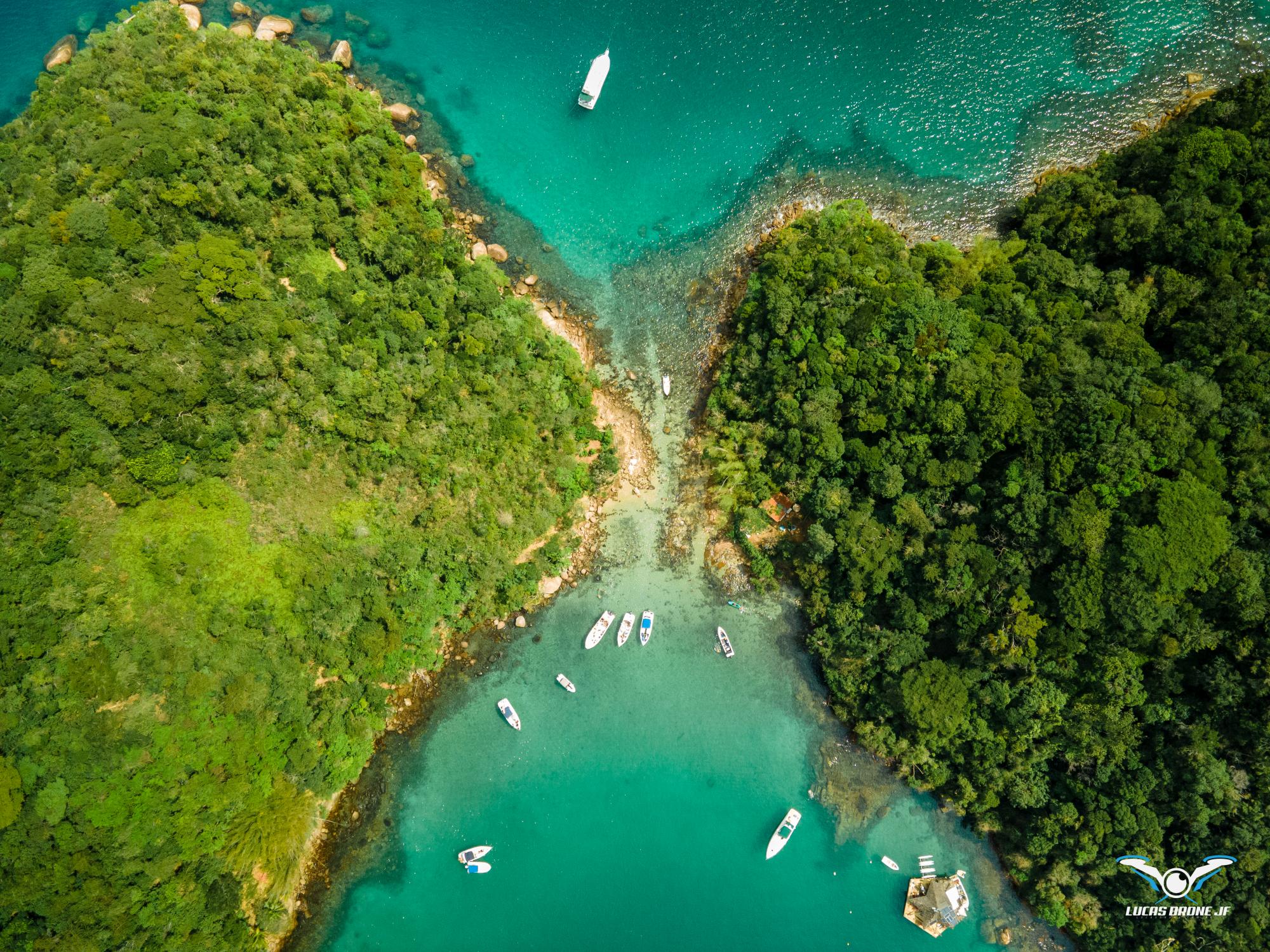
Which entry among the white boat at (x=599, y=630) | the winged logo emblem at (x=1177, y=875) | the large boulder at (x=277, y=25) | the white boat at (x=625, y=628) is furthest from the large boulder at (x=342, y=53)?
the winged logo emblem at (x=1177, y=875)

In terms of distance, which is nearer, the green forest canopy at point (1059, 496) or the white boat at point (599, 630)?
the green forest canopy at point (1059, 496)

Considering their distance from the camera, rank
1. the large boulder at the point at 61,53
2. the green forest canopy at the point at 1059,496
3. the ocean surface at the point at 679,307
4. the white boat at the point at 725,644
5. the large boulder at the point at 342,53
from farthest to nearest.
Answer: the large boulder at the point at 342,53 → the large boulder at the point at 61,53 → the white boat at the point at 725,644 → the ocean surface at the point at 679,307 → the green forest canopy at the point at 1059,496

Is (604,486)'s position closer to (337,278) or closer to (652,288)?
(652,288)

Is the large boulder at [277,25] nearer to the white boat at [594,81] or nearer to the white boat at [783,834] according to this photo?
the white boat at [594,81]

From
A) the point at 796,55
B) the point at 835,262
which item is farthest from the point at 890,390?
the point at 796,55

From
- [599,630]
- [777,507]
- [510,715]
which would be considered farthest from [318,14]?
[510,715]

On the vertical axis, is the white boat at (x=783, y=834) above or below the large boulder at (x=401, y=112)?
below

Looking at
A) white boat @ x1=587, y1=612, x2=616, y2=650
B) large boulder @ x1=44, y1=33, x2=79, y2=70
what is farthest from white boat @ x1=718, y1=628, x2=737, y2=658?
large boulder @ x1=44, y1=33, x2=79, y2=70
